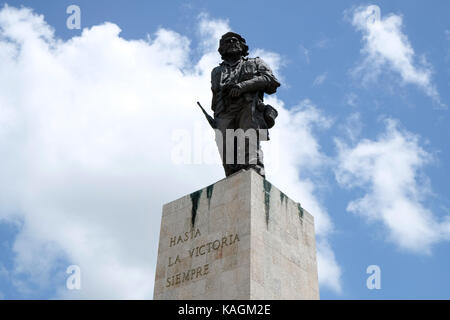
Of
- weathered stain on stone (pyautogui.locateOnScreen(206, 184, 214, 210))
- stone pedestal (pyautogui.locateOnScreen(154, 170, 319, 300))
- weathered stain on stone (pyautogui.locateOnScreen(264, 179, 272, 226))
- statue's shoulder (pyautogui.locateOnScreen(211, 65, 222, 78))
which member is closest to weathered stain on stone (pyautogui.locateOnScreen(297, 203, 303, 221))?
stone pedestal (pyautogui.locateOnScreen(154, 170, 319, 300))

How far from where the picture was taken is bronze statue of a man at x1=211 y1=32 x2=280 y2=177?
1173 cm

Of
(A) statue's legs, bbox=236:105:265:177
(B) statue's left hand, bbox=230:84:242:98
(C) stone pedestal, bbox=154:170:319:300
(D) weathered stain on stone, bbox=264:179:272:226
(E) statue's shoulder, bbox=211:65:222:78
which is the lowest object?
(C) stone pedestal, bbox=154:170:319:300

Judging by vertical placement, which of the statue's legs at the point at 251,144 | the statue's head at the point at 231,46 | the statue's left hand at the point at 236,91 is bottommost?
the statue's legs at the point at 251,144

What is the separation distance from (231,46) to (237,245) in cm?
515

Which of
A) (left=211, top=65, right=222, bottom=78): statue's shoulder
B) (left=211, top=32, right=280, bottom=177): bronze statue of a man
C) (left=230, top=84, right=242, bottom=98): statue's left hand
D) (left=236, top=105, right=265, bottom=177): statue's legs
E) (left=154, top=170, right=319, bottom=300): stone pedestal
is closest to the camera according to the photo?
(left=154, top=170, right=319, bottom=300): stone pedestal

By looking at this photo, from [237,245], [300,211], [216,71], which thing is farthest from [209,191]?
[216,71]

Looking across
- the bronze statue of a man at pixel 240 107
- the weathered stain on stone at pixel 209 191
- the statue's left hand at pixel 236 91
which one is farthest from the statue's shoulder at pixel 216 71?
the weathered stain on stone at pixel 209 191

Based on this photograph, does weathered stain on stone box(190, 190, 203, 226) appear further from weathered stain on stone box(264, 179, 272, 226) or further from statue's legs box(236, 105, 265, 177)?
weathered stain on stone box(264, 179, 272, 226)

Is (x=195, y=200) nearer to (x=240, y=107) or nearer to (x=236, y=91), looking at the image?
(x=240, y=107)

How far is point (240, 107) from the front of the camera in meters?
12.2

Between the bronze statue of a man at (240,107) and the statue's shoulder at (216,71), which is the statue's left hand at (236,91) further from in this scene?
the statue's shoulder at (216,71)

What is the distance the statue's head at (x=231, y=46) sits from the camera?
42.4ft

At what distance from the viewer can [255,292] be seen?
9.23 metres

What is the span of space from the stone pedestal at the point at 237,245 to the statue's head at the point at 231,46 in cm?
343
